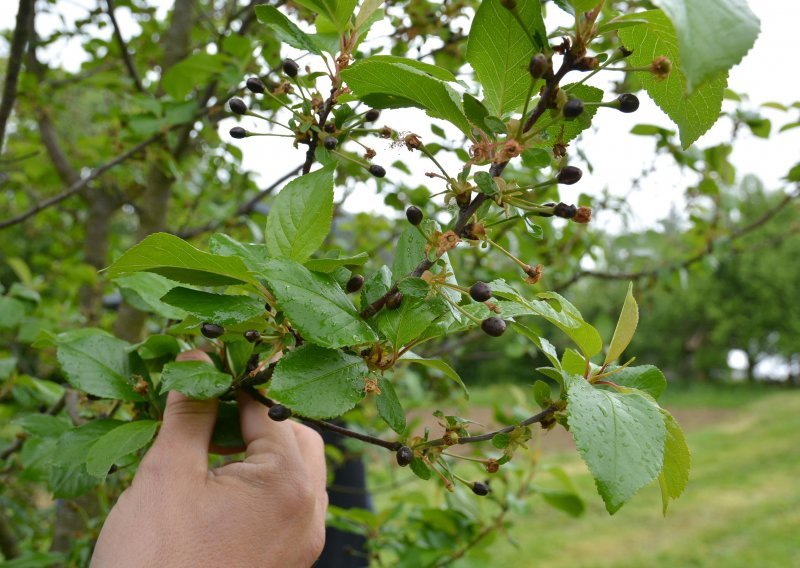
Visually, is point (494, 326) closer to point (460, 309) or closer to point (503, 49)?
point (460, 309)

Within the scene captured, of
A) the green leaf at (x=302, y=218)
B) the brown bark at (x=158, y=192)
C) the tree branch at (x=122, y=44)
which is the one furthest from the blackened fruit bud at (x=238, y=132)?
the tree branch at (x=122, y=44)

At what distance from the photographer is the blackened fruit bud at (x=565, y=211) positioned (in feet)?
2.39

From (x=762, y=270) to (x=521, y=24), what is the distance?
2199 cm

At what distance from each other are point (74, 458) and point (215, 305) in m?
0.48

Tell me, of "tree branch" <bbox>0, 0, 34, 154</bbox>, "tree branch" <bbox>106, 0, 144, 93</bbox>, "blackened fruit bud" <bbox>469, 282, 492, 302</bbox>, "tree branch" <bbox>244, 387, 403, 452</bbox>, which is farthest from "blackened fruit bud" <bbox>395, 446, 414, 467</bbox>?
"tree branch" <bbox>106, 0, 144, 93</bbox>

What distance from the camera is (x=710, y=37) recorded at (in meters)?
0.52

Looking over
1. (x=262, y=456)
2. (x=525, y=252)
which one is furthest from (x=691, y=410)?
(x=262, y=456)

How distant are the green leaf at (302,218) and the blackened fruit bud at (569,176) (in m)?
0.34

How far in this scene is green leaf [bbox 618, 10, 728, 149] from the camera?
2.47 ft

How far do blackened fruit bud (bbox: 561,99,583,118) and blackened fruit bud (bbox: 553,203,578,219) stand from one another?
0.10 m

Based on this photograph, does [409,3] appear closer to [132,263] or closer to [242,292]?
[242,292]

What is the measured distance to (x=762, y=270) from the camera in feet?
65.2

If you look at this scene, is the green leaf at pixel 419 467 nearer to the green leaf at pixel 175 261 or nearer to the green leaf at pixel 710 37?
the green leaf at pixel 175 261

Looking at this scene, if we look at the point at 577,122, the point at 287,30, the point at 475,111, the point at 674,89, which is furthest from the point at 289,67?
the point at 674,89
